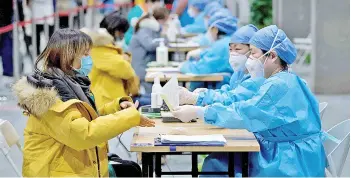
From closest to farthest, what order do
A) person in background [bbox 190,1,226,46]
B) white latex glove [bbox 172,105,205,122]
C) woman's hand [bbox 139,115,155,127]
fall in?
woman's hand [bbox 139,115,155,127]
white latex glove [bbox 172,105,205,122]
person in background [bbox 190,1,226,46]

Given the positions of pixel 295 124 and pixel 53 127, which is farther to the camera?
pixel 295 124

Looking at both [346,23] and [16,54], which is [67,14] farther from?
[346,23]

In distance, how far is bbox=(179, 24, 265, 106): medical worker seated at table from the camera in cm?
531

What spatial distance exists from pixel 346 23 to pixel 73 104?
7.69 meters

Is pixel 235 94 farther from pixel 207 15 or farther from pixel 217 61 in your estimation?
pixel 207 15

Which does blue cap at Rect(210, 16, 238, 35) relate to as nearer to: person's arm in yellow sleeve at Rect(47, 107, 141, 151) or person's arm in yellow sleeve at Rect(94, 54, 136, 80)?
person's arm in yellow sleeve at Rect(94, 54, 136, 80)

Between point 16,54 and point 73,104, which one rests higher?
point 73,104

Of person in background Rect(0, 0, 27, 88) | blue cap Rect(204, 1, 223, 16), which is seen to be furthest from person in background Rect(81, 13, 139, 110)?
person in background Rect(0, 0, 27, 88)

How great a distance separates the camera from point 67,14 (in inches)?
576

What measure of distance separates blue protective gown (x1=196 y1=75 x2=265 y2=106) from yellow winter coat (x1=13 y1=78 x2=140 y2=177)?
1045 mm

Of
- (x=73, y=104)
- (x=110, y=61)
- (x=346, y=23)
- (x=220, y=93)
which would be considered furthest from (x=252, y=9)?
(x=73, y=104)

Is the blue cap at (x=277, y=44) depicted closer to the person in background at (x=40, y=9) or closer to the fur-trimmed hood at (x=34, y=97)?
the fur-trimmed hood at (x=34, y=97)

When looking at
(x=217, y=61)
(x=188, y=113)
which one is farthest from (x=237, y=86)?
(x=217, y=61)

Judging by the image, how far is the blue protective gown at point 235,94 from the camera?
526cm
